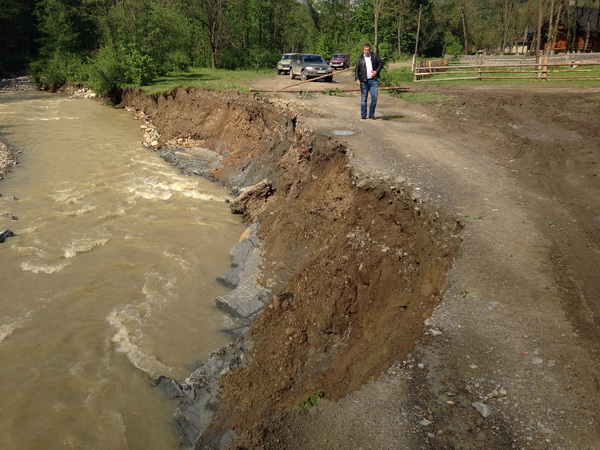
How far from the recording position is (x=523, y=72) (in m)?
21.6

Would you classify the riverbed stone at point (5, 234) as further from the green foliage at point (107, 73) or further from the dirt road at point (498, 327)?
the green foliage at point (107, 73)

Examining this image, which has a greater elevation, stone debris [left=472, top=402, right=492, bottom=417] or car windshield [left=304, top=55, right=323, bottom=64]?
car windshield [left=304, top=55, right=323, bottom=64]

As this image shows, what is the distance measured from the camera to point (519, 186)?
9.46m

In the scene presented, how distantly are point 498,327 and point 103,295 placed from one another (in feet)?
24.8

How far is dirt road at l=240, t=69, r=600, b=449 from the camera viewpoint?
414cm

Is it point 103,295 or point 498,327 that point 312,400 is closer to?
point 498,327

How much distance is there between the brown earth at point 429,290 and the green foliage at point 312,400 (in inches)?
2.7

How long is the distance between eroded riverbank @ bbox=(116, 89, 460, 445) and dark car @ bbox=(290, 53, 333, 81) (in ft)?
44.4

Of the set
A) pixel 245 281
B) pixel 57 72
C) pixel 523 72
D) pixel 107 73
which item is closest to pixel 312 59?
pixel 523 72

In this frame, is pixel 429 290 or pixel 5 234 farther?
pixel 5 234

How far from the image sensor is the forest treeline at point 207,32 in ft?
101

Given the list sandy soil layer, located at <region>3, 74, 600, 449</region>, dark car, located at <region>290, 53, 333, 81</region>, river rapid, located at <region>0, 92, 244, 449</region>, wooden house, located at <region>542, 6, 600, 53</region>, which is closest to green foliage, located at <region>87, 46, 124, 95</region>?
dark car, located at <region>290, 53, 333, 81</region>

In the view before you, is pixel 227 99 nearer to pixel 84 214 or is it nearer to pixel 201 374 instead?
pixel 84 214

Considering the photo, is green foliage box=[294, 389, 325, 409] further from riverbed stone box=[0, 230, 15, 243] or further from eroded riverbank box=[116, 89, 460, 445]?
riverbed stone box=[0, 230, 15, 243]
